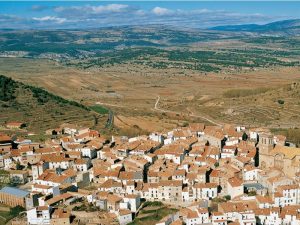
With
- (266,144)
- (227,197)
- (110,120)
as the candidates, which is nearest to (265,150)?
(266,144)

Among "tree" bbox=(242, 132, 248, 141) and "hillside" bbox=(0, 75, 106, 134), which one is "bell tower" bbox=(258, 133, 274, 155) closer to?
"tree" bbox=(242, 132, 248, 141)

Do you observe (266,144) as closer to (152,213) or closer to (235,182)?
(235,182)

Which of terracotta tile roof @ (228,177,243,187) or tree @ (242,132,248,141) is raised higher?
tree @ (242,132,248,141)

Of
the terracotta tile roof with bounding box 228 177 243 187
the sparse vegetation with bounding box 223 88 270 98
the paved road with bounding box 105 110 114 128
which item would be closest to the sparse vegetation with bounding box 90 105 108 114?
the paved road with bounding box 105 110 114 128

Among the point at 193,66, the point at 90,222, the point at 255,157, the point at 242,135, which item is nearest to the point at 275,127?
the point at 242,135

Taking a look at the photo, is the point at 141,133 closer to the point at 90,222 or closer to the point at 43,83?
the point at 90,222

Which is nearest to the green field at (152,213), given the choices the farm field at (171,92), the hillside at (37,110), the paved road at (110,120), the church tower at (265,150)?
the church tower at (265,150)
